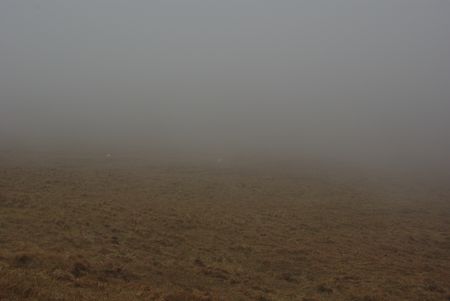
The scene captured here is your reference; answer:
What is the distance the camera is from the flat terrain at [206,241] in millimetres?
11531

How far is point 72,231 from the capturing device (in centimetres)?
1580

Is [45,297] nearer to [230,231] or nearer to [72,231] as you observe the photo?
[72,231]

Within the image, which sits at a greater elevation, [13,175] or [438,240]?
[13,175]

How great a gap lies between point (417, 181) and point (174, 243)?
3090 cm

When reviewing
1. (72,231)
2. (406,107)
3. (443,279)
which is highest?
(406,107)

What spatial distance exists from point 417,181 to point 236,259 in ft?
101

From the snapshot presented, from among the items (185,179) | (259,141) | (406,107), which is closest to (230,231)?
(185,179)

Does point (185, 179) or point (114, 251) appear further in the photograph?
point (185, 179)

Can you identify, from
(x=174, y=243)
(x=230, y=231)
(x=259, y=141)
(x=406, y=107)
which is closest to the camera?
(x=174, y=243)

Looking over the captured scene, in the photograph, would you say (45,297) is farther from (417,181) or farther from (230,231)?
(417,181)

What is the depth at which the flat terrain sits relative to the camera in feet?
37.8

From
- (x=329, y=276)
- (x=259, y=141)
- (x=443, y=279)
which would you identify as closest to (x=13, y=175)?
(x=329, y=276)

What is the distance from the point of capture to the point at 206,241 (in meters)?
16.8

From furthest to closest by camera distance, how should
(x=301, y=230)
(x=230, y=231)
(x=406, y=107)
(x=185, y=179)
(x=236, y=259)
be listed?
(x=406, y=107) < (x=185, y=179) < (x=301, y=230) < (x=230, y=231) < (x=236, y=259)
